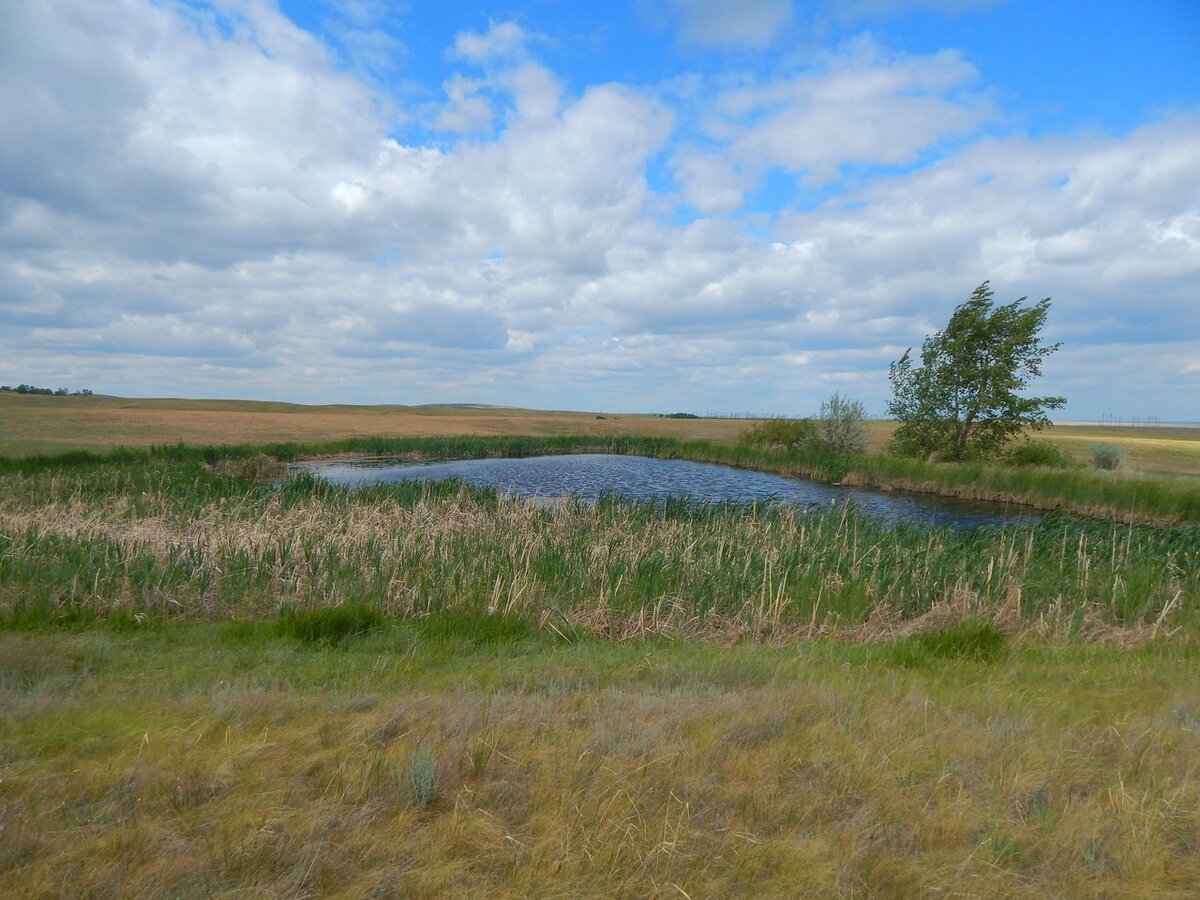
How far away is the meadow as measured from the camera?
2.94m

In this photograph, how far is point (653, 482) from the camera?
3153cm

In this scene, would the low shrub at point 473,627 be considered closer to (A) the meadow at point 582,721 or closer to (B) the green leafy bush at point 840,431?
(A) the meadow at point 582,721

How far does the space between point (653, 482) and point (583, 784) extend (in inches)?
1107

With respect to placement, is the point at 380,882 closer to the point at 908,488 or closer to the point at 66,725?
the point at 66,725

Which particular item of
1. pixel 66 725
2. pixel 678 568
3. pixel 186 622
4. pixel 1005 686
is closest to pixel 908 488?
pixel 678 568

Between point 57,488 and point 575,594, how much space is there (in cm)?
1596

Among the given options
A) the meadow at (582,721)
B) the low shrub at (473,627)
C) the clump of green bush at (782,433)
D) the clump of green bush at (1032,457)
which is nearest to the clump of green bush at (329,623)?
the meadow at (582,721)

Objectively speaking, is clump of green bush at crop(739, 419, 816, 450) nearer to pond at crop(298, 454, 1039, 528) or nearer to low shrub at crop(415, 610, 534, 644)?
pond at crop(298, 454, 1039, 528)

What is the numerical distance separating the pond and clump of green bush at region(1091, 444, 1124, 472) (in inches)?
512

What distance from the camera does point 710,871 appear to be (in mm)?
2934

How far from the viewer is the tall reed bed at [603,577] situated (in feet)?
25.8

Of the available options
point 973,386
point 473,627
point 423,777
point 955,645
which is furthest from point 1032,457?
point 423,777

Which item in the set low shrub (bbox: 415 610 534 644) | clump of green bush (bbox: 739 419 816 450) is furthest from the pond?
low shrub (bbox: 415 610 534 644)

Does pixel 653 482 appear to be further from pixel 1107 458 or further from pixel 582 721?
pixel 582 721
